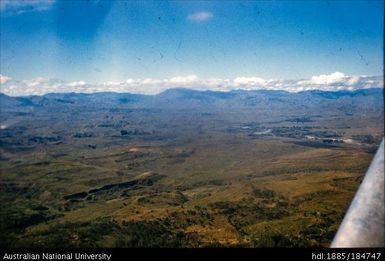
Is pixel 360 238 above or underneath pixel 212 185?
above

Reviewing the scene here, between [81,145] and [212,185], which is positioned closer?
[212,185]

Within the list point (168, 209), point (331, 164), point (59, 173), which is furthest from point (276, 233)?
point (59, 173)

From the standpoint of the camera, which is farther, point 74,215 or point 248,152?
point 248,152

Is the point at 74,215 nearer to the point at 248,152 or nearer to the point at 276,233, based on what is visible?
the point at 276,233

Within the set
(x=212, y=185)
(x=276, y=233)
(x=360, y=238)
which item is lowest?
(x=212, y=185)

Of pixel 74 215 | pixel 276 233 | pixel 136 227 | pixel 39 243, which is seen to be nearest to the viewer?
pixel 276 233

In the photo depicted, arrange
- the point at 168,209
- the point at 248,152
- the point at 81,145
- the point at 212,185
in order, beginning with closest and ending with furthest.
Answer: the point at 168,209
the point at 212,185
the point at 248,152
the point at 81,145

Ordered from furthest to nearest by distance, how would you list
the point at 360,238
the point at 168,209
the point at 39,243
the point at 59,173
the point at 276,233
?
the point at 59,173, the point at 168,209, the point at 39,243, the point at 276,233, the point at 360,238

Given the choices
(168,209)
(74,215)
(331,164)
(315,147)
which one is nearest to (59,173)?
(74,215)

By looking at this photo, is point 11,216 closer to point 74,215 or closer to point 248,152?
point 74,215
